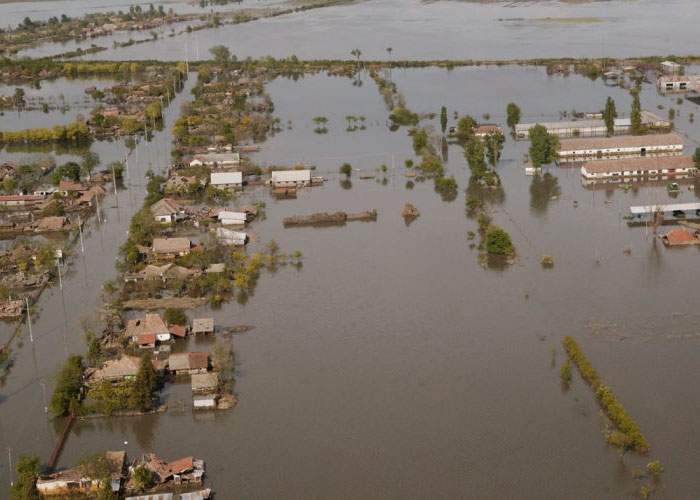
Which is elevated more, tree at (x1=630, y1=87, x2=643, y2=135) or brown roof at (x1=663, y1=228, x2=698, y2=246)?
tree at (x1=630, y1=87, x2=643, y2=135)

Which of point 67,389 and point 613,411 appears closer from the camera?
point 613,411

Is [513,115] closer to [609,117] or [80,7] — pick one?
[609,117]

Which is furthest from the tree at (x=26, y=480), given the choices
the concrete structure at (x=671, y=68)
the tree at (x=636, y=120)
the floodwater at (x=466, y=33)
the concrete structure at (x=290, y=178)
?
the floodwater at (x=466, y=33)

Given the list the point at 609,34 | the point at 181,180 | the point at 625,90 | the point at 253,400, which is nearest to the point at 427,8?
the point at 609,34

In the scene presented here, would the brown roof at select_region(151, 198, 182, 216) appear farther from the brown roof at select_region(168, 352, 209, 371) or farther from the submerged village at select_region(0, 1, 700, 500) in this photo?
the brown roof at select_region(168, 352, 209, 371)

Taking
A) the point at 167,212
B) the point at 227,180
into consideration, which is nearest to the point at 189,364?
the point at 167,212

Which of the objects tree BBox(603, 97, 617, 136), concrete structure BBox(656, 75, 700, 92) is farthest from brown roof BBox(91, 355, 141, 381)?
concrete structure BBox(656, 75, 700, 92)
